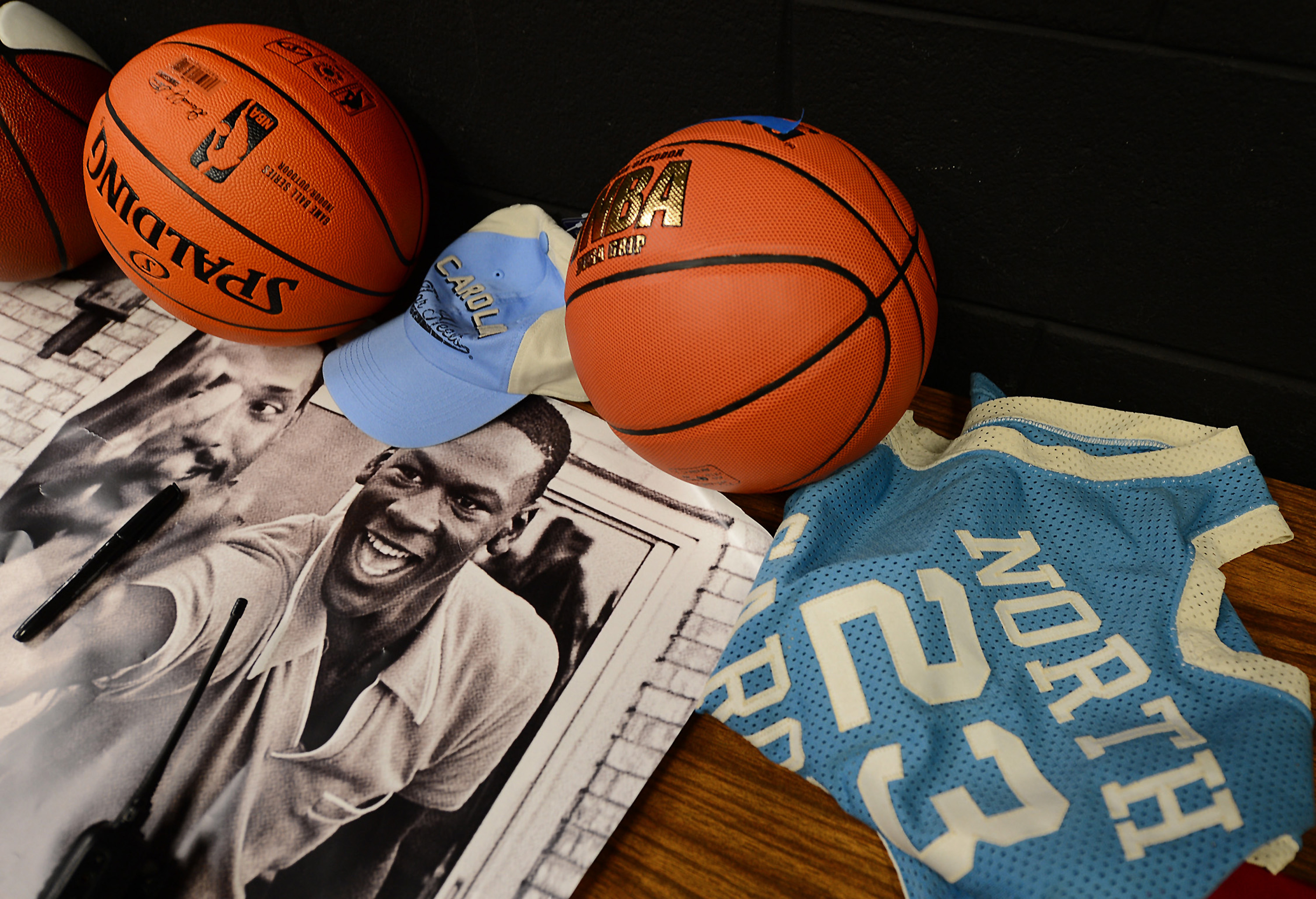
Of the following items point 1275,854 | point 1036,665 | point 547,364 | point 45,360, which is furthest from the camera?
point 45,360

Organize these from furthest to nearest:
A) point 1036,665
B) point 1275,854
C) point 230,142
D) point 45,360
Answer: point 45,360 → point 230,142 → point 1036,665 → point 1275,854

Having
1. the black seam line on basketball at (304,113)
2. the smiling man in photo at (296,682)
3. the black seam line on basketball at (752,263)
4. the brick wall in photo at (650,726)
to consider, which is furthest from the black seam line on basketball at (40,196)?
the brick wall in photo at (650,726)

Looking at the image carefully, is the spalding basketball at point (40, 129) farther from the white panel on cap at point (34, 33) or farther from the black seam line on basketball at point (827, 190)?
the black seam line on basketball at point (827, 190)

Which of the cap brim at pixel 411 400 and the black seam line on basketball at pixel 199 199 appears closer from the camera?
the black seam line on basketball at pixel 199 199

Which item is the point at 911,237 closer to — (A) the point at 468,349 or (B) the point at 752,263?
(B) the point at 752,263

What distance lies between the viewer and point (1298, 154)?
0.71 meters

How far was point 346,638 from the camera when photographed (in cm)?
83

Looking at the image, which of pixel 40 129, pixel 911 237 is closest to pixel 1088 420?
pixel 911 237

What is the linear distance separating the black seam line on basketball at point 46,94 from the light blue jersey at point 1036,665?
995 mm

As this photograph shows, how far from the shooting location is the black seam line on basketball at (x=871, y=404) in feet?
2.39

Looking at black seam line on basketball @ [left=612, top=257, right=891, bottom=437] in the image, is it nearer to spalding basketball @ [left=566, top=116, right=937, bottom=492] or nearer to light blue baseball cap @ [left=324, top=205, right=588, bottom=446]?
spalding basketball @ [left=566, top=116, right=937, bottom=492]

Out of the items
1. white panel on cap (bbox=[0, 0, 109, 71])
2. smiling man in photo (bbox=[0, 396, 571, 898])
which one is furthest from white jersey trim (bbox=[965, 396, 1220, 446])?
white panel on cap (bbox=[0, 0, 109, 71])

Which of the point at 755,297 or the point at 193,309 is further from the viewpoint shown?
the point at 193,309

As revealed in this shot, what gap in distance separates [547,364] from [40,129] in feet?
2.20
